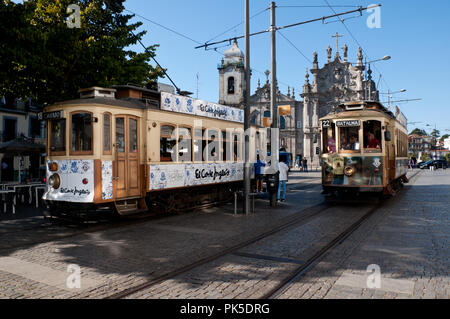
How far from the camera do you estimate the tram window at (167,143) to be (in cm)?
999

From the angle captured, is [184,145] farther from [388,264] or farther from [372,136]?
[388,264]

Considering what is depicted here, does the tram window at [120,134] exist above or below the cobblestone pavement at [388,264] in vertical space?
above

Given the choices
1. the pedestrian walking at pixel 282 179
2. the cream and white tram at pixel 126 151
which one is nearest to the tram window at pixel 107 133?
the cream and white tram at pixel 126 151

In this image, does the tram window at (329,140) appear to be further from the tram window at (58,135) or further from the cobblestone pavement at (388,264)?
the tram window at (58,135)

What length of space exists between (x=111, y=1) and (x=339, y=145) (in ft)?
37.2

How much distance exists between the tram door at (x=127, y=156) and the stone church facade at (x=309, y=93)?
2242 inches

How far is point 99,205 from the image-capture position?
8.63 meters

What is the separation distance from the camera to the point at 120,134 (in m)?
9.06

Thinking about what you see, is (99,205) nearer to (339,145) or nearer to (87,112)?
(87,112)

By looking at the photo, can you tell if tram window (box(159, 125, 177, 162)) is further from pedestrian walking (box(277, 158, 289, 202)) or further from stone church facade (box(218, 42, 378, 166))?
stone church facade (box(218, 42, 378, 166))

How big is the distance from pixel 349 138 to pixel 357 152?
0.62m

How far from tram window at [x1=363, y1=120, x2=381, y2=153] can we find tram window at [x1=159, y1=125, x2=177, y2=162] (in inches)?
252

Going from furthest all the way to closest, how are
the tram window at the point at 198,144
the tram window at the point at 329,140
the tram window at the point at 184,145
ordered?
1. the tram window at the point at 329,140
2. the tram window at the point at 198,144
3. the tram window at the point at 184,145
